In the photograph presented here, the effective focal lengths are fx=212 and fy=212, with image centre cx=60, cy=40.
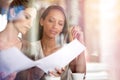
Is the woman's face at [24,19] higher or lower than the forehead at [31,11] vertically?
lower

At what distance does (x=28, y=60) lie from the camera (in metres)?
0.89

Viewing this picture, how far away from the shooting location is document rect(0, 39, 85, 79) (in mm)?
882

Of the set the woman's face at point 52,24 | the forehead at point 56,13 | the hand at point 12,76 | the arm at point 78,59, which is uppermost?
the forehead at point 56,13

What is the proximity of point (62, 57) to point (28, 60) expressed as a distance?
144mm

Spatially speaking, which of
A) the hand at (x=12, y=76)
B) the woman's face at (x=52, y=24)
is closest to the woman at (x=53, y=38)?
the woman's face at (x=52, y=24)

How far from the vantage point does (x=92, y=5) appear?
3.09 ft

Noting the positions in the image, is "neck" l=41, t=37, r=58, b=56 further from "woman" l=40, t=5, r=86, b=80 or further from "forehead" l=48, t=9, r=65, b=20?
"forehead" l=48, t=9, r=65, b=20

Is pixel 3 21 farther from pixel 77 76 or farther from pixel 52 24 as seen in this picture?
pixel 77 76

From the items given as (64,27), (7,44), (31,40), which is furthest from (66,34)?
(7,44)

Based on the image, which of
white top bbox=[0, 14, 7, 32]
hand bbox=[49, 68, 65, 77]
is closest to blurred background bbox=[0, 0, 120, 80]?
white top bbox=[0, 14, 7, 32]

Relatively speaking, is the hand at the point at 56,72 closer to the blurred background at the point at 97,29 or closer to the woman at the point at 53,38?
the woman at the point at 53,38

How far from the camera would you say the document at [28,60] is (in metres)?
0.88

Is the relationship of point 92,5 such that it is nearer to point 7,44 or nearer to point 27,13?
point 27,13

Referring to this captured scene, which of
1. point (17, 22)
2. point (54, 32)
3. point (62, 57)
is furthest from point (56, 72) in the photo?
point (17, 22)
